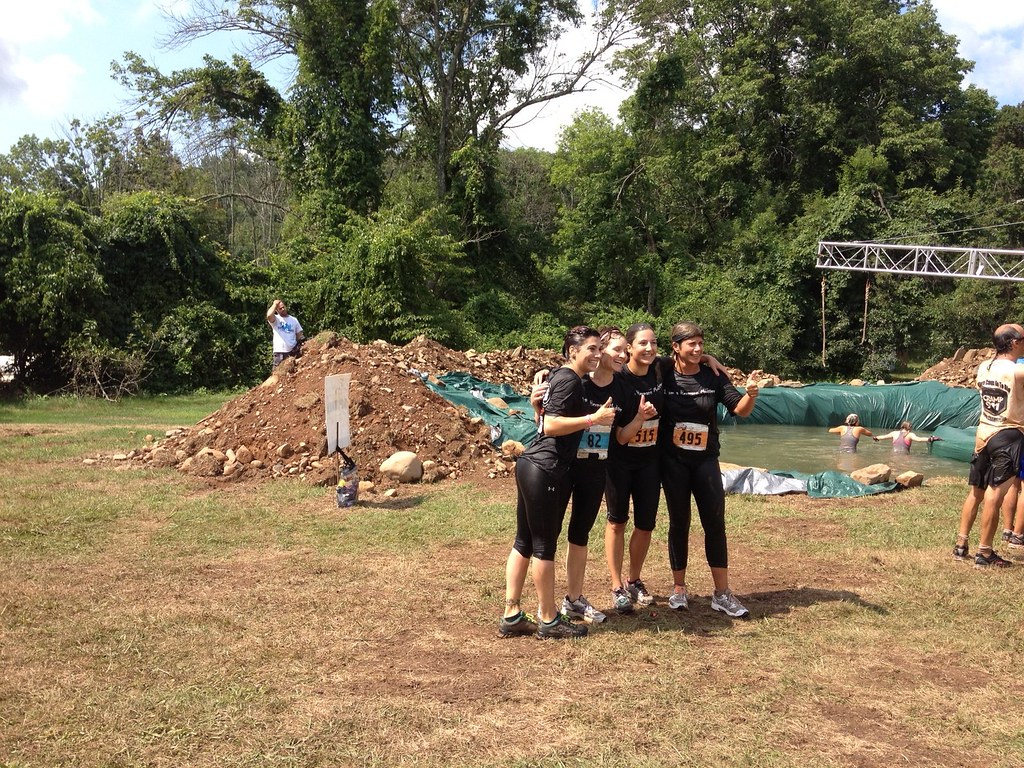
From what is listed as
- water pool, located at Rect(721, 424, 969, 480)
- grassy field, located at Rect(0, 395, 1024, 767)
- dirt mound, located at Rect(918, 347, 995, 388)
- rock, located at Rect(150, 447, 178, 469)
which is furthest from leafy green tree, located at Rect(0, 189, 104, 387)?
dirt mound, located at Rect(918, 347, 995, 388)

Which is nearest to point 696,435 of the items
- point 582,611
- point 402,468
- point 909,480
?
point 582,611

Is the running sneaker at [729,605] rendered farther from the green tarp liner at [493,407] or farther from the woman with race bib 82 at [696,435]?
the green tarp liner at [493,407]

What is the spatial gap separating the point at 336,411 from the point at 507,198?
89.8 feet

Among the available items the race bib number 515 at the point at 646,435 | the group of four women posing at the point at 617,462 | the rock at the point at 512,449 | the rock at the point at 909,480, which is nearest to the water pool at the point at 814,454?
the rock at the point at 909,480

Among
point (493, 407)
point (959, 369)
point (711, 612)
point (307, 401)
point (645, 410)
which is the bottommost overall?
point (711, 612)

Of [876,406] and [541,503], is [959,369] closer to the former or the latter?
[876,406]

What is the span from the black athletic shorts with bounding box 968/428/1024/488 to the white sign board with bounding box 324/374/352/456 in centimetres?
568

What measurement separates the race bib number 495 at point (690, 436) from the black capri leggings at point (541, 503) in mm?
792

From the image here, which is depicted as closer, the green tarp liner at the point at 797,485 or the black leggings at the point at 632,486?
the black leggings at the point at 632,486

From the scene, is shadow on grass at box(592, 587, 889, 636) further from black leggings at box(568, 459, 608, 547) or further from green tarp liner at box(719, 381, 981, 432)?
green tarp liner at box(719, 381, 981, 432)

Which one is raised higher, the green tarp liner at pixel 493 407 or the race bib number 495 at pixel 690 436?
the race bib number 495 at pixel 690 436

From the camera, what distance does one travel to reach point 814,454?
562 inches

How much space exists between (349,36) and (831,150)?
2016cm

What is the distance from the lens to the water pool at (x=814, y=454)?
1277cm
